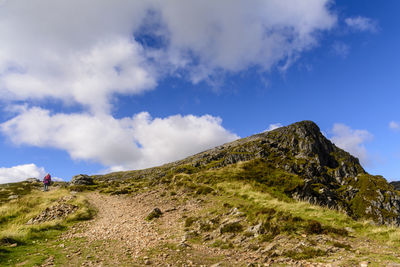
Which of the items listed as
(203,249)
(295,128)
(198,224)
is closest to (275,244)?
(203,249)

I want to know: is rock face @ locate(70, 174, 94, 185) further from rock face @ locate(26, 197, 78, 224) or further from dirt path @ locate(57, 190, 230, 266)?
dirt path @ locate(57, 190, 230, 266)

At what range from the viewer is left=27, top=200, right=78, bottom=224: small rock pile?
75.7 ft

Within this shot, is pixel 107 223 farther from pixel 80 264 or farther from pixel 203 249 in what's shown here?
pixel 203 249

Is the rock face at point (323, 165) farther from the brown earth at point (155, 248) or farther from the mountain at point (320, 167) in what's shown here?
the brown earth at point (155, 248)

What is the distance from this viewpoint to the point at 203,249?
43.0 ft

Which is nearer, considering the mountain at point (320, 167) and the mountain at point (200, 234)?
the mountain at point (200, 234)

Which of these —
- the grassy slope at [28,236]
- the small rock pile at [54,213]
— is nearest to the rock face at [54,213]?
the small rock pile at [54,213]

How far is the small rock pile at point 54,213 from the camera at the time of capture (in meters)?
23.1

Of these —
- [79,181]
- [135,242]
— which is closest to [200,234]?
[135,242]

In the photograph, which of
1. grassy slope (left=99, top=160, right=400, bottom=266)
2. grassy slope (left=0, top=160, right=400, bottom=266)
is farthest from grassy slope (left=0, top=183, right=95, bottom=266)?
grassy slope (left=99, top=160, right=400, bottom=266)

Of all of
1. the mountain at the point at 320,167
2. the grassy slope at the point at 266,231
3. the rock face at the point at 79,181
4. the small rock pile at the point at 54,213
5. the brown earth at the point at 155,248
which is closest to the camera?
the grassy slope at the point at 266,231

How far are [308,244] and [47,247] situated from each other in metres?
16.2

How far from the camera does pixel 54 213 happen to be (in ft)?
79.6

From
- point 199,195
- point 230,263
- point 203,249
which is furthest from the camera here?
point 199,195
